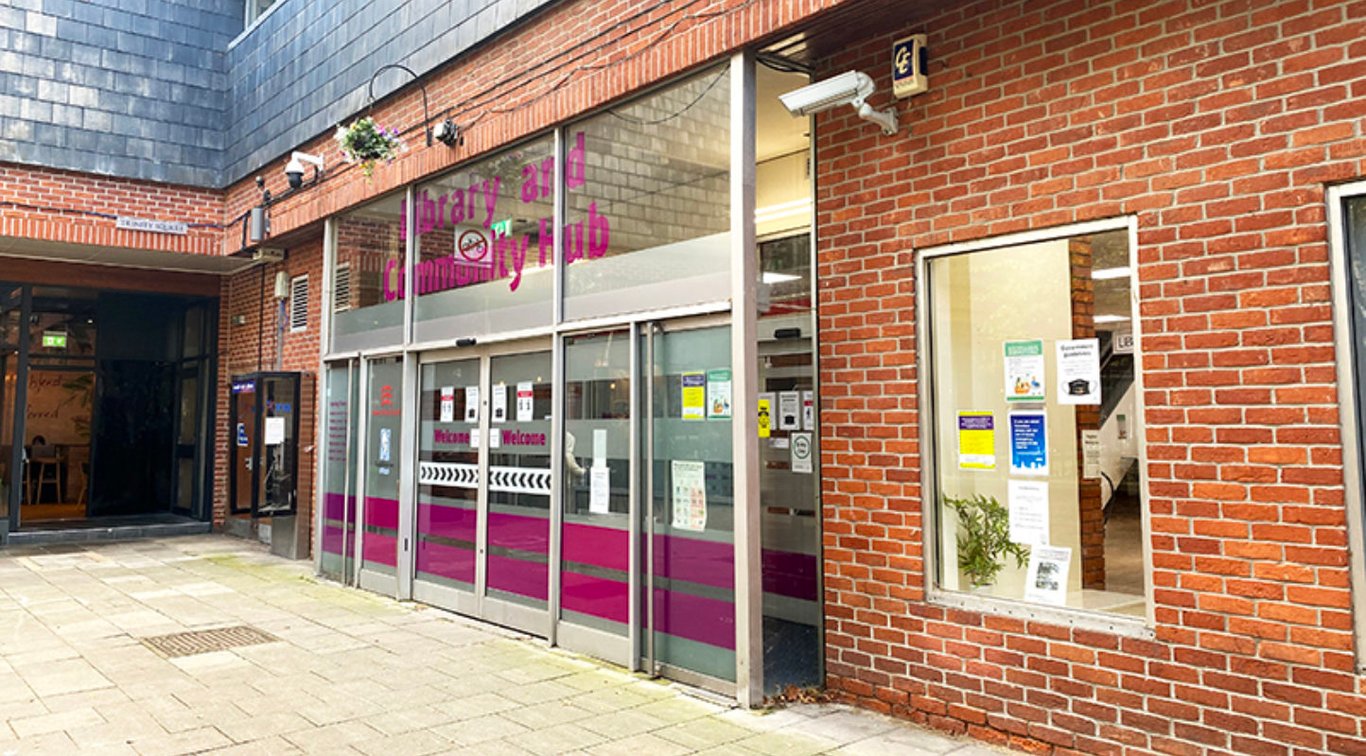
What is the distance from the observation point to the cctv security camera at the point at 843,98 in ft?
15.4

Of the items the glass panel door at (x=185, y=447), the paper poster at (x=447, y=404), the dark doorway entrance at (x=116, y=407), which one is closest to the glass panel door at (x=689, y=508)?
the paper poster at (x=447, y=404)

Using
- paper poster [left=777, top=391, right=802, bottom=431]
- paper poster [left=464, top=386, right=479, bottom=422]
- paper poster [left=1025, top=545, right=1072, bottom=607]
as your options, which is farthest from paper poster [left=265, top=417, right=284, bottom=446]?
paper poster [left=1025, top=545, right=1072, bottom=607]

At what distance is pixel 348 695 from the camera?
530cm

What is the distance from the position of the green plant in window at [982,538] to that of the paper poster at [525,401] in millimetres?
3347

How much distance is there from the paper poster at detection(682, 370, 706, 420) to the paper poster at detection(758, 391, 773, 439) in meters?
1.13

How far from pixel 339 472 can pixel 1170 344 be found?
798cm

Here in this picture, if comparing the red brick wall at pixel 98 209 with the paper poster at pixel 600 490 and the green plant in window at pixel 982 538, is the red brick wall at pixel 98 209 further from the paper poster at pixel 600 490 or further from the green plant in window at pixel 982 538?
the green plant in window at pixel 982 538

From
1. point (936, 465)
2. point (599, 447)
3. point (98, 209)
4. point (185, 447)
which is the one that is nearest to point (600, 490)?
point (599, 447)

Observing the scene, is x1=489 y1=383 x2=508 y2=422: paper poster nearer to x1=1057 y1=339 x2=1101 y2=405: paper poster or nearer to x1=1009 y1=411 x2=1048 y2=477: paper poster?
x1=1009 y1=411 x2=1048 y2=477: paper poster

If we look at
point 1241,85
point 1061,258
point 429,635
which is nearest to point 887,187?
point 1061,258

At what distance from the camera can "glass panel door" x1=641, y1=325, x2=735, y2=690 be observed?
5367 mm

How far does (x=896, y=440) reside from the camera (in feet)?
16.1

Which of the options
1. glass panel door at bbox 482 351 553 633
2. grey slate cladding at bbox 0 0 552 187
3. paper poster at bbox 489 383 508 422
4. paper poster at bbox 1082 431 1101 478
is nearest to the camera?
paper poster at bbox 1082 431 1101 478

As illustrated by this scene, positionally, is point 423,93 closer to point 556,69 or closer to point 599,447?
point 556,69
